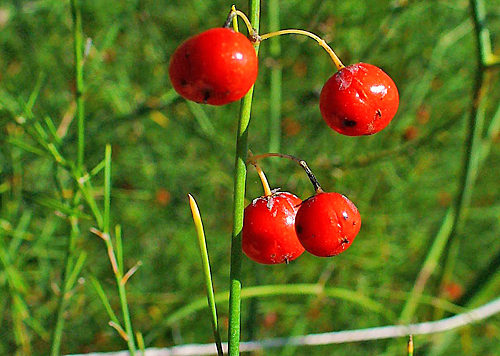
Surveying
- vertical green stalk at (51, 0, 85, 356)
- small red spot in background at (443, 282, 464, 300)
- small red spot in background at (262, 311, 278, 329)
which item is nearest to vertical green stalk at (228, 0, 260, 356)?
vertical green stalk at (51, 0, 85, 356)

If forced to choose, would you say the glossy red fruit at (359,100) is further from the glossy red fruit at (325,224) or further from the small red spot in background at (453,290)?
the small red spot in background at (453,290)

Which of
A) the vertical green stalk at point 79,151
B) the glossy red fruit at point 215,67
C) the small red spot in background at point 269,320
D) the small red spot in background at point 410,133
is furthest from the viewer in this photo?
the small red spot in background at point 269,320

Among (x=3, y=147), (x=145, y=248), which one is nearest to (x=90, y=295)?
(x=145, y=248)

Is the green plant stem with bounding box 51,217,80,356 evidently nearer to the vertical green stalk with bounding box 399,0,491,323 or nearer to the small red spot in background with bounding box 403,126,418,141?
the vertical green stalk with bounding box 399,0,491,323

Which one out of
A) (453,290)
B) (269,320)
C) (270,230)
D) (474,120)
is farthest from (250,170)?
(270,230)

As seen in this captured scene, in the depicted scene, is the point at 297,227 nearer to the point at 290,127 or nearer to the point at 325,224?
the point at 325,224

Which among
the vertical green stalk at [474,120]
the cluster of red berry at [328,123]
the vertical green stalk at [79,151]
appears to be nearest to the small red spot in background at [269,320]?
the vertical green stalk at [474,120]

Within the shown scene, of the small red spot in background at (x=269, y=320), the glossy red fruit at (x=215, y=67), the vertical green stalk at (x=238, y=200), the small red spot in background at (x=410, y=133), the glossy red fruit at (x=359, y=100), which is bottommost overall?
the vertical green stalk at (x=238, y=200)

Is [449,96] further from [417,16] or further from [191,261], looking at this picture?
[191,261]
